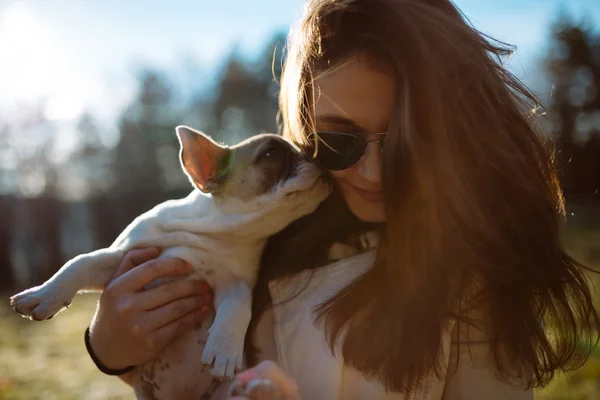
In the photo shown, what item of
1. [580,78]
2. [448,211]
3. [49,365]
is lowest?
[49,365]

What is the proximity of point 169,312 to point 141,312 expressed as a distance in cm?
11

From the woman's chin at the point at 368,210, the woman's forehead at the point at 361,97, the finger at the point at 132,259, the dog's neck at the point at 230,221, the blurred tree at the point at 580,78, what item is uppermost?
the woman's forehead at the point at 361,97

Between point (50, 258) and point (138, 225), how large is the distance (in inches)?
415

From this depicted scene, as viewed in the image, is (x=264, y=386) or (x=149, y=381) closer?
(x=264, y=386)

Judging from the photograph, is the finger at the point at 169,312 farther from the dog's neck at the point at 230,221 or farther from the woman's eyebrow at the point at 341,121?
the woman's eyebrow at the point at 341,121

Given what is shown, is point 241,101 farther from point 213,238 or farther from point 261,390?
point 261,390

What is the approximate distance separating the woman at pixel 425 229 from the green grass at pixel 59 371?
2.05 metres

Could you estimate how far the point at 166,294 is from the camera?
2207 mm

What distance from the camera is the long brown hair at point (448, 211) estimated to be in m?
1.86

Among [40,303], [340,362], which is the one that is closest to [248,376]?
[340,362]

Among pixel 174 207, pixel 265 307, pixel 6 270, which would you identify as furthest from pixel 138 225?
pixel 6 270

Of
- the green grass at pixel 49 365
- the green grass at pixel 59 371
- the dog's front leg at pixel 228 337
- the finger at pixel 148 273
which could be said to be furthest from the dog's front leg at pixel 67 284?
the green grass at pixel 49 365

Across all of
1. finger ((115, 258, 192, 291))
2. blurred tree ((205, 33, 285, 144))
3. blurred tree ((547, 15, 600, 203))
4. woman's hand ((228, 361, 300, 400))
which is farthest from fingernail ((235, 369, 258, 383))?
blurred tree ((205, 33, 285, 144))

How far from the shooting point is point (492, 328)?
200 cm
